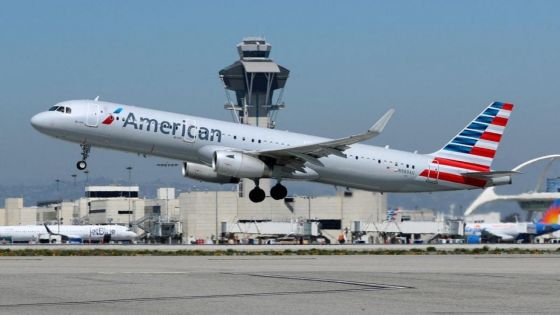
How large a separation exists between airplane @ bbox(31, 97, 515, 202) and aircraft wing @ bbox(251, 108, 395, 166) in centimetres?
5

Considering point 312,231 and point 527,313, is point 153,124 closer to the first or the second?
point 527,313

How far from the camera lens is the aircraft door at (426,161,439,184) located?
6309cm

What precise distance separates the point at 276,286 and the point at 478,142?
38.6 meters

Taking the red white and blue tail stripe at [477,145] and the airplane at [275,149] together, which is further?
the red white and blue tail stripe at [477,145]

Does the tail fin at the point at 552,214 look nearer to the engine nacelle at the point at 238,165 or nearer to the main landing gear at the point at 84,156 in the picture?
the engine nacelle at the point at 238,165

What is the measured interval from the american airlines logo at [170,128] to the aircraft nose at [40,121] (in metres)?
4.44

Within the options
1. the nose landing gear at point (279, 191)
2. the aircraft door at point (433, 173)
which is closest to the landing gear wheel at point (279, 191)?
the nose landing gear at point (279, 191)

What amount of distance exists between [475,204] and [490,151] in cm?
553

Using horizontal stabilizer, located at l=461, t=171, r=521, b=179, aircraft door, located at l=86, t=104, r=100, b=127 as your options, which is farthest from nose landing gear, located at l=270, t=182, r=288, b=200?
aircraft door, located at l=86, t=104, r=100, b=127

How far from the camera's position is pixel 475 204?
200 feet

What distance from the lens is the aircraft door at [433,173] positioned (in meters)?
63.1

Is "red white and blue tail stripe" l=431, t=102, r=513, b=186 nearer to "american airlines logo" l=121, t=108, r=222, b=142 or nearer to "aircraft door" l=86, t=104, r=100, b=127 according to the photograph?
"american airlines logo" l=121, t=108, r=222, b=142

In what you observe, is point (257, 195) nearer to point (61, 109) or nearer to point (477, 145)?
point (61, 109)

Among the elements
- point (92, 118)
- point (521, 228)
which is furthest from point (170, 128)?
point (521, 228)
